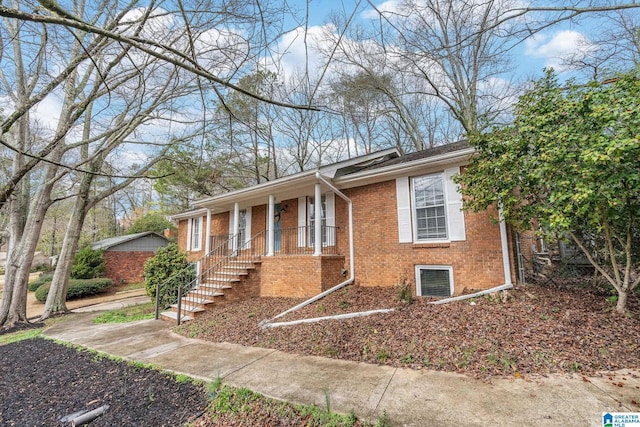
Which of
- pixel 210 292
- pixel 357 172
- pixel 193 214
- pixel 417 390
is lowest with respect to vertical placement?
pixel 417 390

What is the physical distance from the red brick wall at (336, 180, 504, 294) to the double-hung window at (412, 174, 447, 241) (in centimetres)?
37

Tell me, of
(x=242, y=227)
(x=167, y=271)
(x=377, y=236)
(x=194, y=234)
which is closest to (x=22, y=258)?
(x=167, y=271)

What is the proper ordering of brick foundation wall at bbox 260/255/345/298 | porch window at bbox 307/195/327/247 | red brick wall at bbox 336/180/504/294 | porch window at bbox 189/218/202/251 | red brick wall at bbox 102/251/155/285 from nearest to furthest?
red brick wall at bbox 336/180/504/294 < brick foundation wall at bbox 260/255/345/298 < porch window at bbox 307/195/327/247 < porch window at bbox 189/218/202/251 < red brick wall at bbox 102/251/155/285

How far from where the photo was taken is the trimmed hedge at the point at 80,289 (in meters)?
14.2

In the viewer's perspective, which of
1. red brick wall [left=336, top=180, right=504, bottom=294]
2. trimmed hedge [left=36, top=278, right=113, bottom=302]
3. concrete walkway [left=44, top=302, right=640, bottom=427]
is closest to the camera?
concrete walkway [left=44, top=302, right=640, bottom=427]

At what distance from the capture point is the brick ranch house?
6500 millimetres

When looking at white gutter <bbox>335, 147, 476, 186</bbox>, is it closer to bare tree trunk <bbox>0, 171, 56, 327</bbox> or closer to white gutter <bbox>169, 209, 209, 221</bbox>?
white gutter <bbox>169, 209, 209, 221</bbox>

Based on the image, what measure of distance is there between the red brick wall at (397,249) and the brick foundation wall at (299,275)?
776 millimetres

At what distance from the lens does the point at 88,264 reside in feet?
57.2

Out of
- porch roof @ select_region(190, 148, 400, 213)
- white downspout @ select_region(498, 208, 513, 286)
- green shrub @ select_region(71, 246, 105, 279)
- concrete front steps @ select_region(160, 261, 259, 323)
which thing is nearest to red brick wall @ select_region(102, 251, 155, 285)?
green shrub @ select_region(71, 246, 105, 279)

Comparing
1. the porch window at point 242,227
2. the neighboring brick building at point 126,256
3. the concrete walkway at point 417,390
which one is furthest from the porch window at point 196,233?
the concrete walkway at point 417,390

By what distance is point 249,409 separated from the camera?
3.05 meters

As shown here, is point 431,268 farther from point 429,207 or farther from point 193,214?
point 193,214

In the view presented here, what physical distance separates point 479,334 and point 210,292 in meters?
6.96
